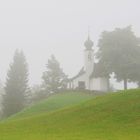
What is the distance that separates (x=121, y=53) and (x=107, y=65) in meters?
3.51

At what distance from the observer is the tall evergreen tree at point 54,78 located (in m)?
96.9

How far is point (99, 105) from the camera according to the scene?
41.7 meters

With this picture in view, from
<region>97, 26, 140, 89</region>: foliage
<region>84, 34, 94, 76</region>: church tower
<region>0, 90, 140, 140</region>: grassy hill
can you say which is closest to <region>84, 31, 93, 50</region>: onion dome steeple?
<region>84, 34, 94, 76</region>: church tower

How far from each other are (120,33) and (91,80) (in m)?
11.5

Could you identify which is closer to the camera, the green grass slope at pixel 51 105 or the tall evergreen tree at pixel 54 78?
the green grass slope at pixel 51 105

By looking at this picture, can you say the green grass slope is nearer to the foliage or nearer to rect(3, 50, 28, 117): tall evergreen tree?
the foliage

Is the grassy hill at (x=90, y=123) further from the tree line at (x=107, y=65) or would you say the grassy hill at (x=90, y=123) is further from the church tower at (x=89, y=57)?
the church tower at (x=89, y=57)

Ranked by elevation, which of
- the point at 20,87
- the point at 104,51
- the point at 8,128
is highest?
the point at 104,51

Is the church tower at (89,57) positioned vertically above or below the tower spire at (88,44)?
below

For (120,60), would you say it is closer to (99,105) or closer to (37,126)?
(99,105)

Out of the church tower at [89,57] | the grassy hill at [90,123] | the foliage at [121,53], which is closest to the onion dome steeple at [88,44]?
the church tower at [89,57]

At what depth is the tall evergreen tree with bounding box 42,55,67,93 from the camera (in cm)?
9694

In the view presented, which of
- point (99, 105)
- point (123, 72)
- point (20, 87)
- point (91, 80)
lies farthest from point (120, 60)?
point (99, 105)

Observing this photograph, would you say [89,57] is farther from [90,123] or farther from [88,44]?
[90,123]
